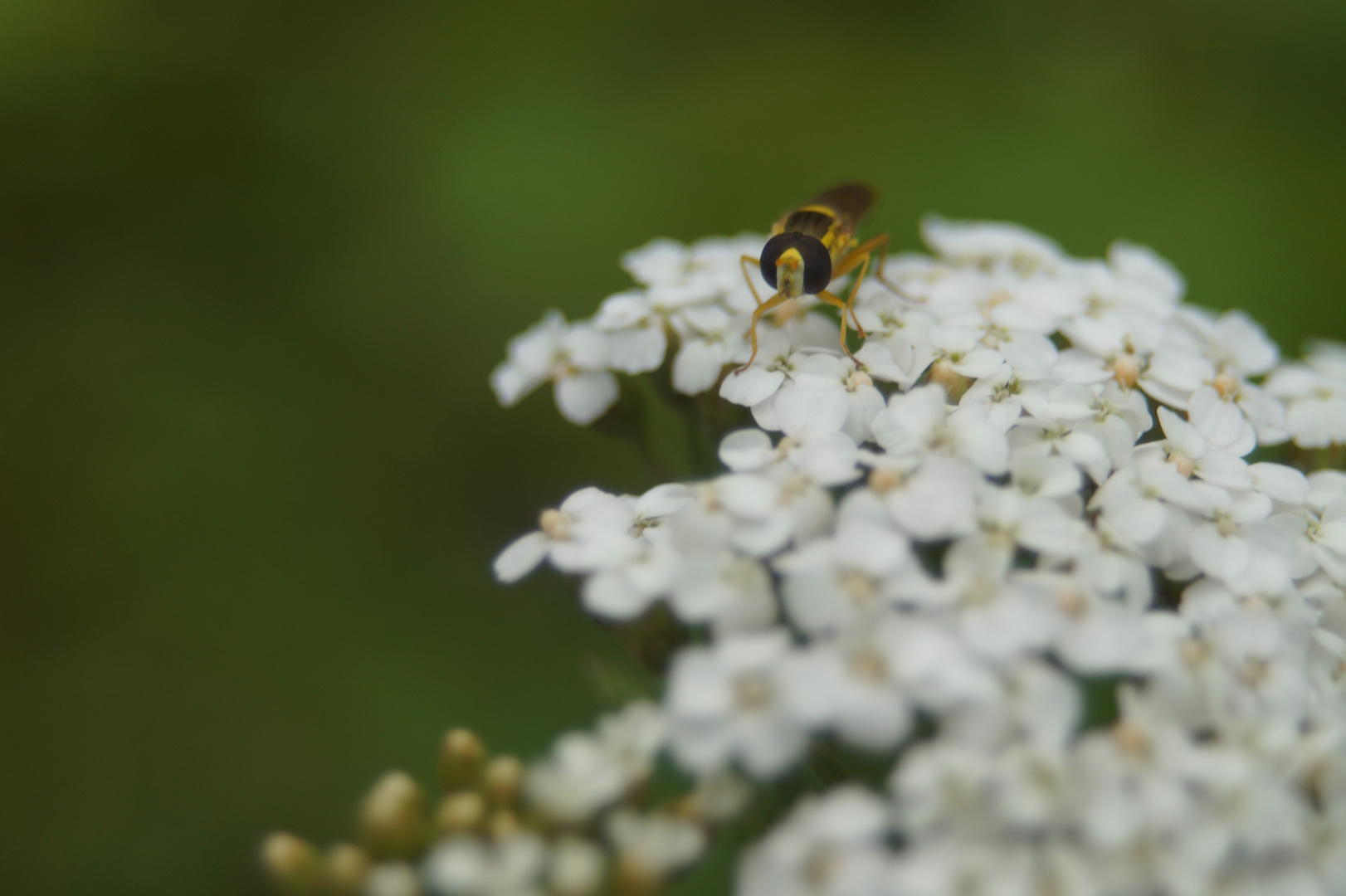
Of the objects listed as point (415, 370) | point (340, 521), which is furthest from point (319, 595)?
point (415, 370)

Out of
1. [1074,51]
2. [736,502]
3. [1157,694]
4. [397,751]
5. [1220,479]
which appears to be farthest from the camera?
[1074,51]

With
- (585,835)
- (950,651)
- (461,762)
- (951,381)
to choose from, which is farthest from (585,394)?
(950,651)

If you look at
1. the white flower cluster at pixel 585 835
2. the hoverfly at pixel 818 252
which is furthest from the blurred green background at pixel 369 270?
the white flower cluster at pixel 585 835

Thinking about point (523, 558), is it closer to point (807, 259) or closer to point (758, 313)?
point (758, 313)

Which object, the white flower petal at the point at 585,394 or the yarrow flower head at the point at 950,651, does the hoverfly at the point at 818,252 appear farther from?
the white flower petal at the point at 585,394

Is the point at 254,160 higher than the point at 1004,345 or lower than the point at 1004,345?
higher

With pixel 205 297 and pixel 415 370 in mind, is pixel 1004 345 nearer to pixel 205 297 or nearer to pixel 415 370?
pixel 415 370

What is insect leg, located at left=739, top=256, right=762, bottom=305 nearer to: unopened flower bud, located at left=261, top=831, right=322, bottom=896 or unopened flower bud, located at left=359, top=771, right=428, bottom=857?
unopened flower bud, located at left=359, top=771, right=428, bottom=857

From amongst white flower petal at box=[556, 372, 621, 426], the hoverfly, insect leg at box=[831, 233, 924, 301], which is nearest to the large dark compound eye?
the hoverfly
